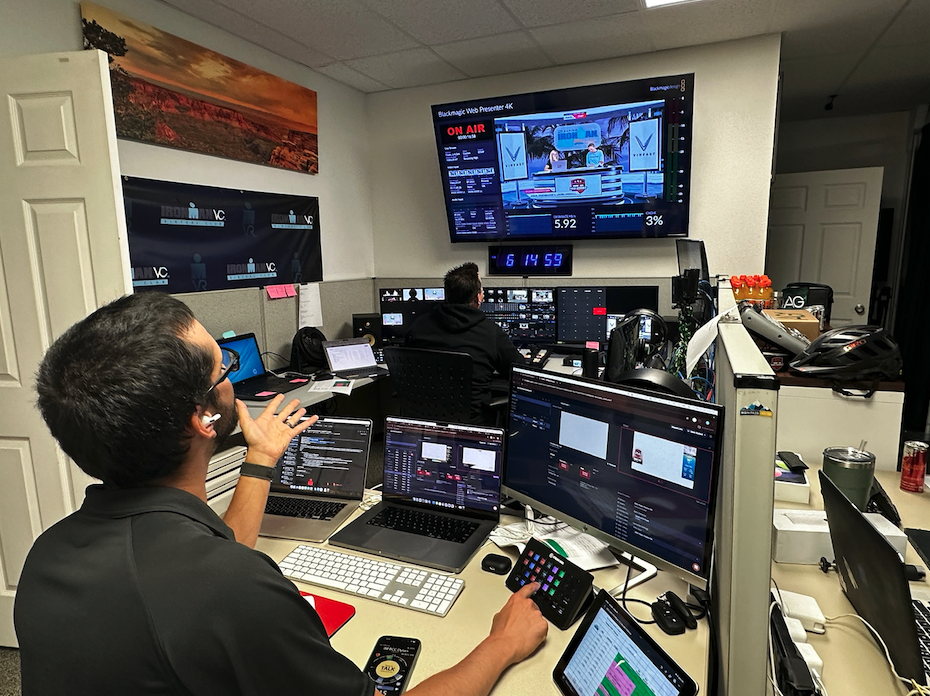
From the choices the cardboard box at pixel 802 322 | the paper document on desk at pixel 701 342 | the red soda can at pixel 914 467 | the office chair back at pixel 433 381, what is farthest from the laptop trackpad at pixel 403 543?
the cardboard box at pixel 802 322

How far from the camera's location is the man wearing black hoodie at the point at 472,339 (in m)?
2.88

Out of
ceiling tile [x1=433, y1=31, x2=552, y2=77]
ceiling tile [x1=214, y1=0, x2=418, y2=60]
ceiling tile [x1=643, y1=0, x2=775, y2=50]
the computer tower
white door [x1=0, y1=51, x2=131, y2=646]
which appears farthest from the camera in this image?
the computer tower

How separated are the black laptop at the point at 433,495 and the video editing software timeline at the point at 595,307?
251cm

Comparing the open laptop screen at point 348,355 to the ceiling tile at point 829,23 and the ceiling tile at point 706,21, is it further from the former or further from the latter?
the ceiling tile at point 829,23

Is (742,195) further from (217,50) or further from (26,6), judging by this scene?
(26,6)

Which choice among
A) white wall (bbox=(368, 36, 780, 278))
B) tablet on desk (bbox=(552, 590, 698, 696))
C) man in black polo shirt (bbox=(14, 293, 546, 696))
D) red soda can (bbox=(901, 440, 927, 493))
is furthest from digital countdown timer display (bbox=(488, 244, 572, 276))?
man in black polo shirt (bbox=(14, 293, 546, 696))

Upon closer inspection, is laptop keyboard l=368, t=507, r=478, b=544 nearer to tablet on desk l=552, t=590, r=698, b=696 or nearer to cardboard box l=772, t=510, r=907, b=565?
tablet on desk l=552, t=590, r=698, b=696

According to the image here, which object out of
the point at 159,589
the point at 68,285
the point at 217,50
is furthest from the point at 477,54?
the point at 159,589

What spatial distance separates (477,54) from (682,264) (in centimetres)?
197

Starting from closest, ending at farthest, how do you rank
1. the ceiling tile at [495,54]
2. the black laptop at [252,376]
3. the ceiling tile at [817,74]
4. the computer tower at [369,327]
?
1. the black laptop at [252,376]
2. the ceiling tile at [495,54]
3. the ceiling tile at [817,74]
4. the computer tower at [369,327]

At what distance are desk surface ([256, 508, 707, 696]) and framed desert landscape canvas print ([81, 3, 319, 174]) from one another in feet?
8.09

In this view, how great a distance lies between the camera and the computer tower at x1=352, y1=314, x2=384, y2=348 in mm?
4020

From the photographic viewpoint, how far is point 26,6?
220 cm

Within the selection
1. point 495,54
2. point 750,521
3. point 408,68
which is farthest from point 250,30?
point 750,521
